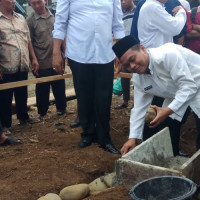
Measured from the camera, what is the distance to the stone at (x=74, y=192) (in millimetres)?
3469

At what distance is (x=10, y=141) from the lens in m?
4.81

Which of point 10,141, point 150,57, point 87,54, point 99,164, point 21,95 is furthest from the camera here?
point 21,95

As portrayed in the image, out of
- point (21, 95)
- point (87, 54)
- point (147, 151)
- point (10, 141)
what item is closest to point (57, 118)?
point (21, 95)

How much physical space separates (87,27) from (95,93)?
0.71 m

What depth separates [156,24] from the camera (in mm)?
4555

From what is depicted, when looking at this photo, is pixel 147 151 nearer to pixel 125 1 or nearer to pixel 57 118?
pixel 57 118

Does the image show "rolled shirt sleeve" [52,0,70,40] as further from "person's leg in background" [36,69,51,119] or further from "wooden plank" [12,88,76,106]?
"wooden plank" [12,88,76,106]

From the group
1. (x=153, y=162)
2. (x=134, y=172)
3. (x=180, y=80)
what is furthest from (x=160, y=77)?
(x=134, y=172)

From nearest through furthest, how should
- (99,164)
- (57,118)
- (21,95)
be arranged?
(99,164) < (21,95) < (57,118)

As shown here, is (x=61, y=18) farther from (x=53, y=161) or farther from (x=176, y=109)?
(x=176, y=109)

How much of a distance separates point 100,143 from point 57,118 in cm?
172

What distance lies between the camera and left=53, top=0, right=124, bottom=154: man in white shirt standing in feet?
14.5

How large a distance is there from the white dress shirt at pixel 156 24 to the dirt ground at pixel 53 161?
1278mm

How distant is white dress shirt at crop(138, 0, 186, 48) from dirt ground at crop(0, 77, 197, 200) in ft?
4.19
